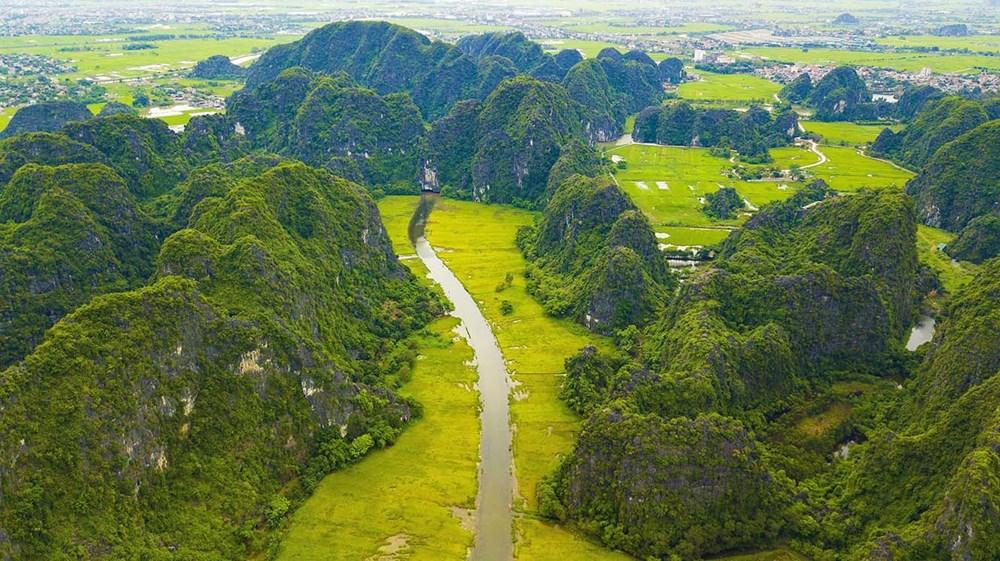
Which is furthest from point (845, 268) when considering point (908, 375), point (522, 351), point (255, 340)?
point (255, 340)

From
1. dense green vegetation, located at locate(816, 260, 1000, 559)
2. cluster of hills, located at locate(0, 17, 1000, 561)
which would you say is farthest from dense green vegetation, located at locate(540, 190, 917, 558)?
dense green vegetation, located at locate(816, 260, 1000, 559)

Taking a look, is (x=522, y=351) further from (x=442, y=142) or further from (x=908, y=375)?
(x=442, y=142)

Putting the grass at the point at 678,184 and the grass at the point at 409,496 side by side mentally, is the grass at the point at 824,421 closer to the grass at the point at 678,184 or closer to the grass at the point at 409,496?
the grass at the point at 409,496

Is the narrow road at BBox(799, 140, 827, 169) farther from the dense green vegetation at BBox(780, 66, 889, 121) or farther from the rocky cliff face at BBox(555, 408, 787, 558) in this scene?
the rocky cliff face at BBox(555, 408, 787, 558)

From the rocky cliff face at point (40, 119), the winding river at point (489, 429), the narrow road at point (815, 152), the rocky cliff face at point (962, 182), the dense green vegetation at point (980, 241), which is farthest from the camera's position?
the narrow road at point (815, 152)

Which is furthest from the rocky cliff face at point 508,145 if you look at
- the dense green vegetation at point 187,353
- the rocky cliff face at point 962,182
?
the rocky cliff face at point 962,182
